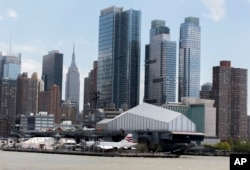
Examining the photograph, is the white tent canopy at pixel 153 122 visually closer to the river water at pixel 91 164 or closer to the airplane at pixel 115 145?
the airplane at pixel 115 145

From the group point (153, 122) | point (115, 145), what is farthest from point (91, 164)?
point (153, 122)

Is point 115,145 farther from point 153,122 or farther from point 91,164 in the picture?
point 91,164

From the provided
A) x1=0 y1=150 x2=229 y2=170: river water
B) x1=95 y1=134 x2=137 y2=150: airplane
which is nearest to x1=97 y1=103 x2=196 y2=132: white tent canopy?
x1=95 y1=134 x2=137 y2=150: airplane

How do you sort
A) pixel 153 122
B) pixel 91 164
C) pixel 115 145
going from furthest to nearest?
pixel 153 122 → pixel 115 145 → pixel 91 164

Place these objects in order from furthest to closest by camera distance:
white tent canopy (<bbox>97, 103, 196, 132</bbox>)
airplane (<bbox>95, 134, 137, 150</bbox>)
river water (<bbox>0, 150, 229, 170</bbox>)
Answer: white tent canopy (<bbox>97, 103, 196, 132</bbox>) → airplane (<bbox>95, 134, 137, 150</bbox>) → river water (<bbox>0, 150, 229, 170</bbox>)

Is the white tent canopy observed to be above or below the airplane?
above

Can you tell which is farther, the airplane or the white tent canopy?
the white tent canopy

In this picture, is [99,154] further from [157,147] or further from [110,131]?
[110,131]

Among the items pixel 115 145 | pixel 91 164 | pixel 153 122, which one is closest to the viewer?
pixel 91 164

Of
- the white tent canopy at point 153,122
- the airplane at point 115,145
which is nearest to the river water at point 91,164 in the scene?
the airplane at point 115,145

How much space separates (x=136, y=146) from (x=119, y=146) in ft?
35.2

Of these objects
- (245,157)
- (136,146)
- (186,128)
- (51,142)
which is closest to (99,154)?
(136,146)

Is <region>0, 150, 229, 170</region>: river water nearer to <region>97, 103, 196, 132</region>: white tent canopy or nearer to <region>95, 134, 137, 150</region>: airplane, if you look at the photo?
<region>95, 134, 137, 150</region>: airplane

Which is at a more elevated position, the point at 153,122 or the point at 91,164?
the point at 153,122
